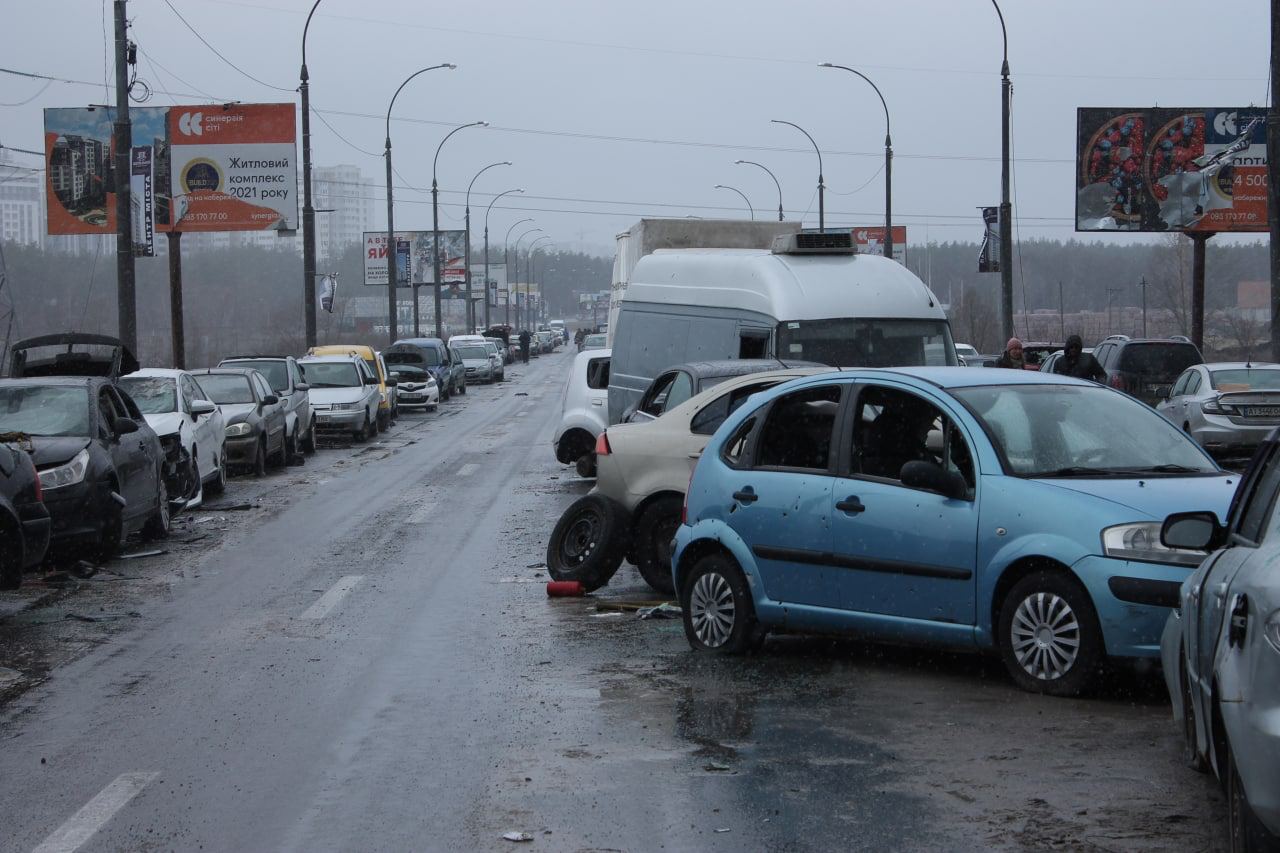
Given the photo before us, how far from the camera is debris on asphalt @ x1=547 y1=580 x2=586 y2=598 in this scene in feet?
37.6

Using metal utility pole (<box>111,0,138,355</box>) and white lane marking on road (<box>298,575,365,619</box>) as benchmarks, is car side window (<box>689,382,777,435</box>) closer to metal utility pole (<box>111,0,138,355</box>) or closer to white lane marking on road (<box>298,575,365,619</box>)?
white lane marking on road (<box>298,575,365,619</box>)

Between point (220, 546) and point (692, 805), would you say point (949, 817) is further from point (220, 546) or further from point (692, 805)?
point (220, 546)

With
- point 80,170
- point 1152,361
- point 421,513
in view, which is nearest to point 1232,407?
point 1152,361

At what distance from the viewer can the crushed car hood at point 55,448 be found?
1317 centimetres

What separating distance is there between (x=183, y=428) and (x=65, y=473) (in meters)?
5.72

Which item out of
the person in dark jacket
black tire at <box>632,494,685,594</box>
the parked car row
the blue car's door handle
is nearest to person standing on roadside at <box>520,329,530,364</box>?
the parked car row

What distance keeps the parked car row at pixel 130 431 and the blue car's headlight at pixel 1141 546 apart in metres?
7.70

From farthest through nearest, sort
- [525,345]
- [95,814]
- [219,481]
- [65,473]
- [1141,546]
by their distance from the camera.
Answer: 1. [525,345]
2. [219,481]
3. [65,473]
4. [1141,546]
5. [95,814]

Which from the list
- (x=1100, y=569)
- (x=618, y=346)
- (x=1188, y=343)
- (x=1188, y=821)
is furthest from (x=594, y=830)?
(x=1188, y=343)

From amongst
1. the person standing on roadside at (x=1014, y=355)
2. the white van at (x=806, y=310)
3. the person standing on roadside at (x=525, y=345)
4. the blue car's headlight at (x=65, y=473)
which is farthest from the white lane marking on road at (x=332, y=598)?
the person standing on roadside at (x=525, y=345)

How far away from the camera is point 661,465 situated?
1112 cm

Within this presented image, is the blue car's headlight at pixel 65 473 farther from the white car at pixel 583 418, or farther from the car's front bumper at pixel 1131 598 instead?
the car's front bumper at pixel 1131 598

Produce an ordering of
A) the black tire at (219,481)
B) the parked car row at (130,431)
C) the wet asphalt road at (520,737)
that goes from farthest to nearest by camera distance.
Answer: the black tire at (219,481)
the parked car row at (130,431)
the wet asphalt road at (520,737)

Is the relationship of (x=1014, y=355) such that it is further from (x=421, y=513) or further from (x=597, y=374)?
(x=421, y=513)
